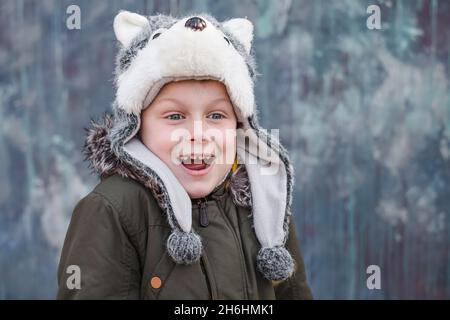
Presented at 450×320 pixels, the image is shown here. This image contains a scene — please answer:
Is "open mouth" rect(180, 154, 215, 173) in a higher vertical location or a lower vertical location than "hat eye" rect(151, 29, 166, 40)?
lower

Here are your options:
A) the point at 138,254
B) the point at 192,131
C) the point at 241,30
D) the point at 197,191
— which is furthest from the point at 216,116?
the point at 138,254

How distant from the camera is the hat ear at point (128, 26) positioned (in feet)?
6.29

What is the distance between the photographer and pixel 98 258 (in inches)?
65.3

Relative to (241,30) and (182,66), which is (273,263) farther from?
(241,30)

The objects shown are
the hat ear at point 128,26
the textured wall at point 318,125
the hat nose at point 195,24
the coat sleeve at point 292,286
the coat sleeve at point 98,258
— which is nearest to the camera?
the coat sleeve at point 98,258

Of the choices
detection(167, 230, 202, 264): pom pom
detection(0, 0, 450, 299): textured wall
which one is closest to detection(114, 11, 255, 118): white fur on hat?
detection(167, 230, 202, 264): pom pom

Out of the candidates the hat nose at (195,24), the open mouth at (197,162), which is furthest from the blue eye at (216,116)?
the hat nose at (195,24)

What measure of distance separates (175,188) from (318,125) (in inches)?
69.6

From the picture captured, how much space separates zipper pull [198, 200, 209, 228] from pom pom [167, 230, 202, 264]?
108 mm

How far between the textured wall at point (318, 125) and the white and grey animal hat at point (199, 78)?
53.4 inches

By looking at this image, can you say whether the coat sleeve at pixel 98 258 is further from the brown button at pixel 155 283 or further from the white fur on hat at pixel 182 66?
the white fur on hat at pixel 182 66

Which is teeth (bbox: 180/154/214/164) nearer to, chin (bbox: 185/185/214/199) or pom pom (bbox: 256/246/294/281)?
chin (bbox: 185/185/214/199)

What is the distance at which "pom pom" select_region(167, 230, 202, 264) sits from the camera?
169cm

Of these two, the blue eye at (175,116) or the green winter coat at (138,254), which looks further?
the blue eye at (175,116)
